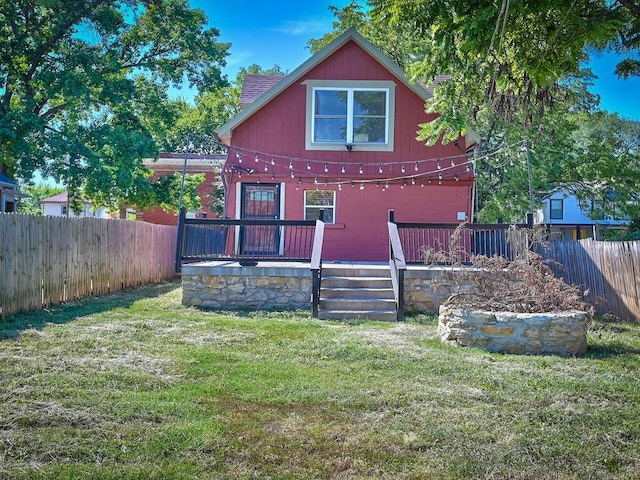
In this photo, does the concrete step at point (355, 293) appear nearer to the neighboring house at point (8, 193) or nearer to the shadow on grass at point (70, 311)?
the shadow on grass at point (70, 311)

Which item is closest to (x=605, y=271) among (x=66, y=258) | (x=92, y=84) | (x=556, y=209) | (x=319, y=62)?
(x=319, y=62)

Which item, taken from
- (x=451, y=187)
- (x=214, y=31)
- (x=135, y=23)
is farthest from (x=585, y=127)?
(x=135, y=23)

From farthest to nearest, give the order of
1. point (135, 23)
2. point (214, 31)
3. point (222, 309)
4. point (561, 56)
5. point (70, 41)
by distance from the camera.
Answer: point (214, 31)
point (135, 23)
point (70, 41)
point (222, 309)
point (561, 56)

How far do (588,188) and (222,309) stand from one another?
12.5 meters

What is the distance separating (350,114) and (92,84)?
837cm

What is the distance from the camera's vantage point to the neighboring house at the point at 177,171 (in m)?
21.3

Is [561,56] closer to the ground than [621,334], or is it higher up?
higher up

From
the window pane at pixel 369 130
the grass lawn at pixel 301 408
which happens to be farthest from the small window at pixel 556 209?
the grass lawn at pixel 301 408

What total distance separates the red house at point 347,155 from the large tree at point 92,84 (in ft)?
18.0

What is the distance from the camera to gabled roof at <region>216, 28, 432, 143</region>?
12.3 m

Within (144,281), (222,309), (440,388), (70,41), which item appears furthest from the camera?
(70,41)

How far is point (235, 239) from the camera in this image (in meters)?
12.1

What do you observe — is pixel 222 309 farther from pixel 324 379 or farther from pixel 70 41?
pixel 70 41

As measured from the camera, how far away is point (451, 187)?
492 inches
